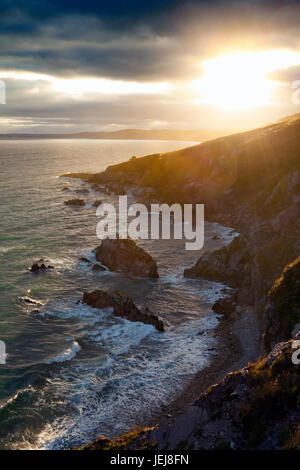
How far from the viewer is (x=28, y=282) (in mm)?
Result: 40594

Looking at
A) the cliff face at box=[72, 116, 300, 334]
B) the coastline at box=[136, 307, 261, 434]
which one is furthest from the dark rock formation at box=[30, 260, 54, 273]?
the coastline at box=[136, 307, 261, 434]

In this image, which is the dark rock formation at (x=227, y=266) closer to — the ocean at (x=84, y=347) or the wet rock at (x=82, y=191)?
the ocean at (x=84, y=347)

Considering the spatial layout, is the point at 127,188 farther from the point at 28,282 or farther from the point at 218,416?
the point at 218,416

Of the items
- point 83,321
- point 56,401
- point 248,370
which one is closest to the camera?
point 248,370

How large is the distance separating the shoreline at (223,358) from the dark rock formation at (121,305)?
241 inches

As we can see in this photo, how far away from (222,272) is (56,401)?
26.0 m

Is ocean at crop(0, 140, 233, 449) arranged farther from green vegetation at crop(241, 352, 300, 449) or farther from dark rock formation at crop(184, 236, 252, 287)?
green vegetation at crop(241, 352, 300, 449)

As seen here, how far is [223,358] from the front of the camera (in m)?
26.0

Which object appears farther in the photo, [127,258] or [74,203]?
[74,203]

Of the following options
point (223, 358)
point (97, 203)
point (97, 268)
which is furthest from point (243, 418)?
point (97, 203)

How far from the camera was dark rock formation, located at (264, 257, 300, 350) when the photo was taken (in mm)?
20312

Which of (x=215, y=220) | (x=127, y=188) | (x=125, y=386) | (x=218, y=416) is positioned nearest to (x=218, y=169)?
(x=215, y=220)

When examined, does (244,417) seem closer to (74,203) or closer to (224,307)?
(224,307)

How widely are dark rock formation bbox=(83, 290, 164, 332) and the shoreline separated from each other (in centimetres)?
613
